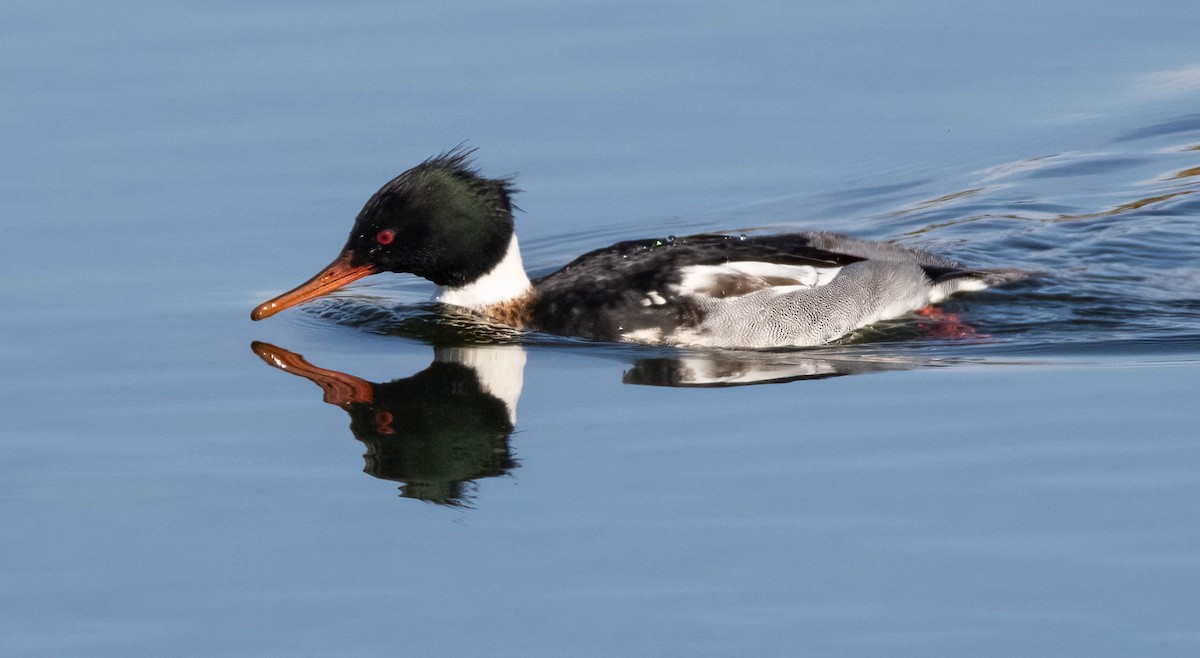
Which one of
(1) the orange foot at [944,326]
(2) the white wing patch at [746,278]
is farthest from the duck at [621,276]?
(1) the orange foot at [944,326]

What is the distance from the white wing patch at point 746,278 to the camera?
34.2 ft

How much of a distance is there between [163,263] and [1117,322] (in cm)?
604

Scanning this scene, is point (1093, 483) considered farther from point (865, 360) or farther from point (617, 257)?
point (617, 257)

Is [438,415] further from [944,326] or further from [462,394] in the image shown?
[944,326]

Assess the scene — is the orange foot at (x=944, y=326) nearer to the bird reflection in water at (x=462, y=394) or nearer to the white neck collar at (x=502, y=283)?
the bird reflection in water at (x=462, y=394)

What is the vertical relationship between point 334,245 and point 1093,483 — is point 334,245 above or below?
above

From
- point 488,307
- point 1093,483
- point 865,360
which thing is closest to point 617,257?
point 488,307

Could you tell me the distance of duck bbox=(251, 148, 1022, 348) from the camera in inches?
408

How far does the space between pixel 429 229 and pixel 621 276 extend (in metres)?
1.19

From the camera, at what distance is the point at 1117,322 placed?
34.7 ft

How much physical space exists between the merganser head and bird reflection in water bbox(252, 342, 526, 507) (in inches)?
23.5

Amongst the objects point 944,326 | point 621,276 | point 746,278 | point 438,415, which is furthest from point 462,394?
point 944,326

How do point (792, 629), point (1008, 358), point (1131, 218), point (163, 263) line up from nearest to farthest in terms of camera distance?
point (792, 629)
point (1008, 358)
point (163, 263)
point (1131, 218)

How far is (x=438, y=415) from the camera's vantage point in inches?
354
